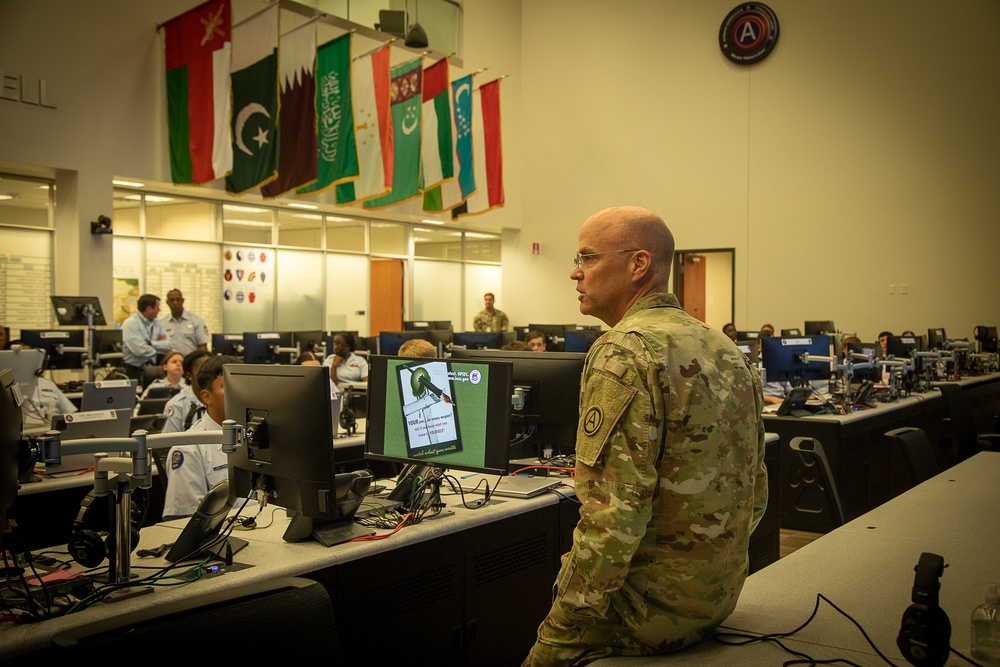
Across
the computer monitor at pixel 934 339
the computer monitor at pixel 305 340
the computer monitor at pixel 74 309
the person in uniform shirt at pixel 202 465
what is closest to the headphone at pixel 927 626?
the person in uniform shirt at pixel 202 465

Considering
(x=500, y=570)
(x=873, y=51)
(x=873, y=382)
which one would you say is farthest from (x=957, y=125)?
(x=500, y=570)

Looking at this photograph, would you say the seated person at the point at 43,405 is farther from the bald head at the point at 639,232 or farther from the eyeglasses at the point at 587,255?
the bald head at the point at 639,232

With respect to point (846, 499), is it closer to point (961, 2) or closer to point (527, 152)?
point (961, 2)

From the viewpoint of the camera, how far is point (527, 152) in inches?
695

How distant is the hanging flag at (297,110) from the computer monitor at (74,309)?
322 centimetres

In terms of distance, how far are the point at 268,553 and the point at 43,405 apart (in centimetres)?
368

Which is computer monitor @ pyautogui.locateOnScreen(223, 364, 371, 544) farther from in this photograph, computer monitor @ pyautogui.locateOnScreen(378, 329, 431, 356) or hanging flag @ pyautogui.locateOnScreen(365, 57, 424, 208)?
hanging flag @ pyautogui.locateOnScreen(365, 57, 424, 208)

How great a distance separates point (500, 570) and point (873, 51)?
13.2 meters

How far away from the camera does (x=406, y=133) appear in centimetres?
1281

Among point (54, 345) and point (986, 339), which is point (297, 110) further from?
point (986, 339)

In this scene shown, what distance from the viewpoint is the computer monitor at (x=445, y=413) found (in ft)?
10.7

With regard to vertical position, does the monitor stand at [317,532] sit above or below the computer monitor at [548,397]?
below

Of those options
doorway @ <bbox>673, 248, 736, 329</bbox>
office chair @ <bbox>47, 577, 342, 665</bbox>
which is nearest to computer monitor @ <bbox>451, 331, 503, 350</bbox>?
doorway @ <bbox>673, 248, 736, 329</bbox>

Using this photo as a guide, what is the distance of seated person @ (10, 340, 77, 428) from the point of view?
5293 mm
